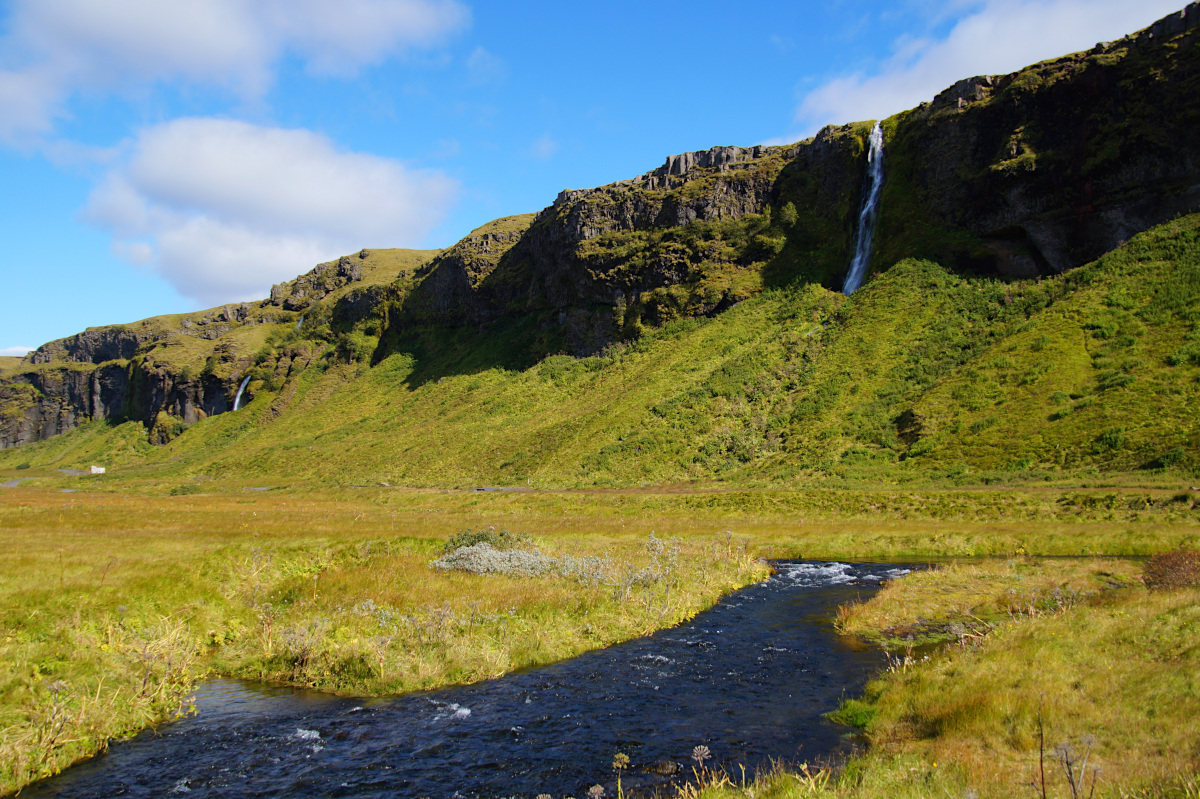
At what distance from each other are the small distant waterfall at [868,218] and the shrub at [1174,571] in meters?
60.7

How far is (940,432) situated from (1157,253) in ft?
86.8

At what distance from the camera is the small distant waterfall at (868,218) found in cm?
7944

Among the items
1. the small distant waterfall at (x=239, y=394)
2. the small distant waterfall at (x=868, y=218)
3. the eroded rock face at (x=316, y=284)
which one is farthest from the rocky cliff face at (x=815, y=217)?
the eroded rock face at (x=316, y=284)

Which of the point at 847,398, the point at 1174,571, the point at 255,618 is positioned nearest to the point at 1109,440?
the point at 847,398

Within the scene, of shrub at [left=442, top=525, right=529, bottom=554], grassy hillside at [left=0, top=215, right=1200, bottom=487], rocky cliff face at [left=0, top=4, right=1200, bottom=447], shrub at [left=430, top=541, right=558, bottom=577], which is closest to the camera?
shrub at [left=430, top=541, right=558, bottom=577]

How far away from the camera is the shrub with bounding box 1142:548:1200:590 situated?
650 inches

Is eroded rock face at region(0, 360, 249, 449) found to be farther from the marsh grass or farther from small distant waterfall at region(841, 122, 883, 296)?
the marsh grass

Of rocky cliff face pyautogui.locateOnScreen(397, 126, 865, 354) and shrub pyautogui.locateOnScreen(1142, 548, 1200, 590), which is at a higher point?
rocky cliff face pyautogui.locateOnScreen(397, 126, 865, 354)

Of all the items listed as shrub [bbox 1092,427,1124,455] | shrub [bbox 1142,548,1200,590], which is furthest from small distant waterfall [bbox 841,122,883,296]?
shrub [bbox 1142,548,1200,590]

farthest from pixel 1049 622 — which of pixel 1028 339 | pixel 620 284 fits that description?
pixel 620 284

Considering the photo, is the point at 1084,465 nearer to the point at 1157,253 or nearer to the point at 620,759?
the point at 1157,253

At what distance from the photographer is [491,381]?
345ft

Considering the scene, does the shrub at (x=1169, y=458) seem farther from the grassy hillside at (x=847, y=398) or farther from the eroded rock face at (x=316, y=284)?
the eroded rock face at (x=316, y=284)

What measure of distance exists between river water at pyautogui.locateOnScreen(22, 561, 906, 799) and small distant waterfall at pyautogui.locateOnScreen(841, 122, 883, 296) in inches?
2779
